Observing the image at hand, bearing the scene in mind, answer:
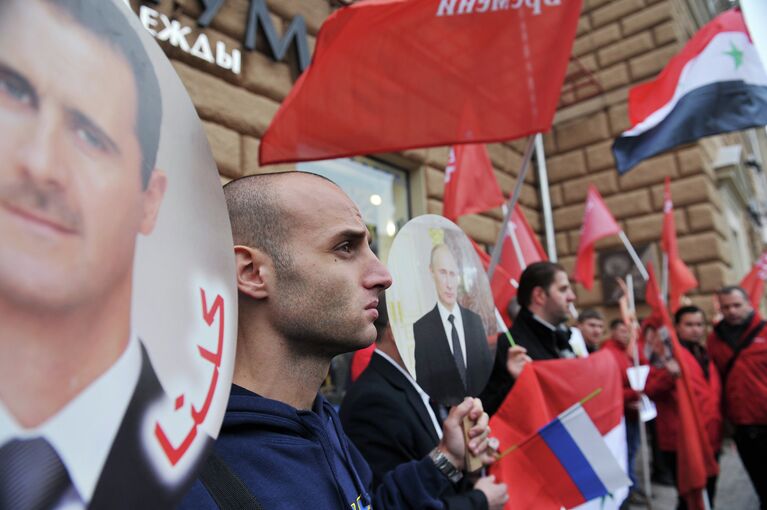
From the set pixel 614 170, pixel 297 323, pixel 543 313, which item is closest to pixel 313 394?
pixel 297 323

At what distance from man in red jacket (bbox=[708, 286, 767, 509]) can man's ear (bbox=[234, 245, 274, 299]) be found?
374 cm

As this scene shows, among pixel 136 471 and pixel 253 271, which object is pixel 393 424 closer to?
pixel 253 271

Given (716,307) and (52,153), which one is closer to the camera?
(52,153)

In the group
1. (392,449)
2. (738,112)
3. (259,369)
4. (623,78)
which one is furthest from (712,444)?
(623,78)

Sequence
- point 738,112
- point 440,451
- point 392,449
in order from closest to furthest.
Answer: point 440,451 → point 392,449 → point 738,112

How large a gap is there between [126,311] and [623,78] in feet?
29.1

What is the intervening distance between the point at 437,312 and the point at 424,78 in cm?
155

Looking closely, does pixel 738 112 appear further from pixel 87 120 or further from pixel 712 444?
pixel 87 120

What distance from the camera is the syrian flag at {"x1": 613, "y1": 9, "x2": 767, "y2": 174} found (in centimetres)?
324

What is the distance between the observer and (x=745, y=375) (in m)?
3.66

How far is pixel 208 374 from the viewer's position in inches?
20.6

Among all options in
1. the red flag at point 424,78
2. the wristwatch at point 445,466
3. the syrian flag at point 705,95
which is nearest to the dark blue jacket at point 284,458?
the wristwatch at point 445,466

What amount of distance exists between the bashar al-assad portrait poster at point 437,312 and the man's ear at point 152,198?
88 cm

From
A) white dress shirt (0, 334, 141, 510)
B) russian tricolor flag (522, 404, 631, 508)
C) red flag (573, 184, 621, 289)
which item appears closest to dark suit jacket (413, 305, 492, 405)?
russian tricolor flag (522, 404, 631, 508)
